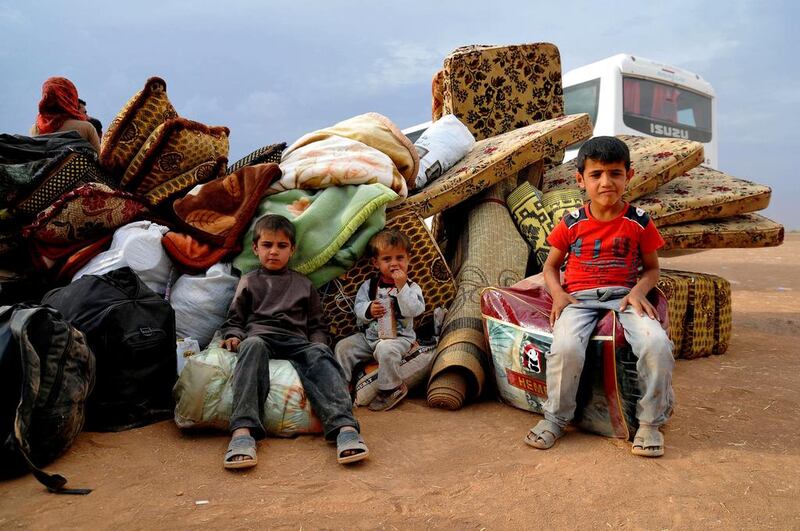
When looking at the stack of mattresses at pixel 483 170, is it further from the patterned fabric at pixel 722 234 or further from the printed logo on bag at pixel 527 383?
the patterned fabric at pixel 722 234

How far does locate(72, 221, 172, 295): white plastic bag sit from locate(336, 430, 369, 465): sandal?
1.56 metres

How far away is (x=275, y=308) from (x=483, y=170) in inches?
73.8

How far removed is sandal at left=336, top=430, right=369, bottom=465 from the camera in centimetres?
246

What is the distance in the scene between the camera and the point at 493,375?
3271 millimetres

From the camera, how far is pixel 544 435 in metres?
2.67

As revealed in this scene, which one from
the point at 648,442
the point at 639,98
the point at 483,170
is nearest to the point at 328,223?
the point at 483,170

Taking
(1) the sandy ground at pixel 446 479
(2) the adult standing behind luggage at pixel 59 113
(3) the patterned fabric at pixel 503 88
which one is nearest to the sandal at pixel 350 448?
(1) the sandy ground at pixel 446 479

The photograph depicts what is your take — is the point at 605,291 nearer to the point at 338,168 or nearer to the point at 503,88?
the point at 338,168

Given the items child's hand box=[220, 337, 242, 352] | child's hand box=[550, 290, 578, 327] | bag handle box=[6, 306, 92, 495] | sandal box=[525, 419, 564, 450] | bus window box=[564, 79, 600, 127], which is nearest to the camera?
bag handle box=[6, 306, 92, 495]

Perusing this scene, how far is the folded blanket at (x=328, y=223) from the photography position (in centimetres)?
359

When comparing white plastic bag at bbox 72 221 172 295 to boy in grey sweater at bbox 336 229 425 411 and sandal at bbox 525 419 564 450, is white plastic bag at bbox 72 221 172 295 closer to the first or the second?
boy in grey sweater at bbox 336 229 425 411

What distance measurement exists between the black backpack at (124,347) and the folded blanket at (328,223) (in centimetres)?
68

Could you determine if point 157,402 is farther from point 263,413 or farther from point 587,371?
point 587,371

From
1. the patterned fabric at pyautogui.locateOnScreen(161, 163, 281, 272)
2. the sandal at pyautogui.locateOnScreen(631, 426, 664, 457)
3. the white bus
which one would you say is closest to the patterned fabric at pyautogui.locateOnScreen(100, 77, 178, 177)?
the patterned fabric at pyautogui.locateOnScreen(161, 163, 281, 272)
